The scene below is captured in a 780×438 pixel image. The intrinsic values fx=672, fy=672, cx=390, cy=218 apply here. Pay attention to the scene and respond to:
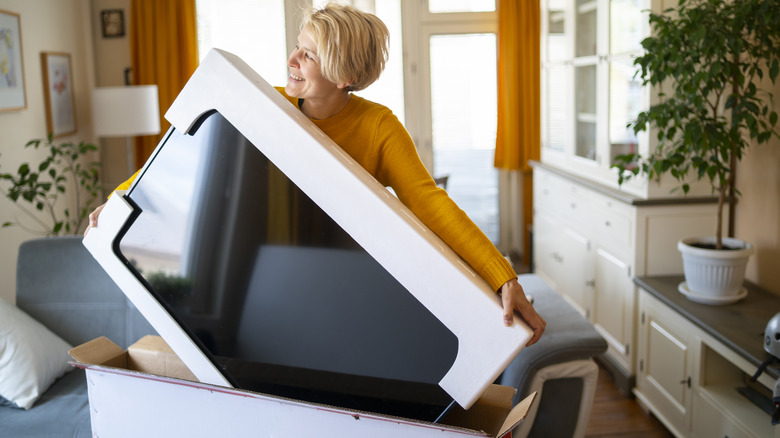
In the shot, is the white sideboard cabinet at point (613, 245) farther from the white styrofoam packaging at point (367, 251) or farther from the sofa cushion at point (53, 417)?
the sofa cushion at point (53, 417)

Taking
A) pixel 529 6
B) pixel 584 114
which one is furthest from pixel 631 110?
pixel 529 6

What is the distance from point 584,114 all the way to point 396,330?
2920 millimetres

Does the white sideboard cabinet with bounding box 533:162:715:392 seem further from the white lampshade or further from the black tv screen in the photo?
the white lampshade

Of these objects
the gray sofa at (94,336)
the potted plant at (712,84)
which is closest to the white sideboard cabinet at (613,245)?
the potted plant at (712,84)

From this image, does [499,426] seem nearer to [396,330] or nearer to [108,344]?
[396,330]

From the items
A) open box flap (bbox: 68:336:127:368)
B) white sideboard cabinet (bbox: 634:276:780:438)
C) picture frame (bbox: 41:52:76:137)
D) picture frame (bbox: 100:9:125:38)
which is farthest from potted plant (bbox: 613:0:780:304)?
picture frame (bbox: 100:9:125:38)

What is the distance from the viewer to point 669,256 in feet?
9.29

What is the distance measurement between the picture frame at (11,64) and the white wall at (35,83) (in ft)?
0.16

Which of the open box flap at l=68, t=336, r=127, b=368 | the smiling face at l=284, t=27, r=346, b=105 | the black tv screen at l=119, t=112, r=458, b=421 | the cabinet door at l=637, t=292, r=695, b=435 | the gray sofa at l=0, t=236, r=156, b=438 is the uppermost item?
the smiling face at l=284, t=27, r=346, b=105

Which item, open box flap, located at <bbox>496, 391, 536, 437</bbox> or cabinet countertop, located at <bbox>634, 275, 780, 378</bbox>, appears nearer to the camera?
open box flap, located at <bbox>496, 391, 536, 437</bbox>

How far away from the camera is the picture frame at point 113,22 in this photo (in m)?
4.79

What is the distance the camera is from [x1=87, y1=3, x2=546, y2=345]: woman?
929 millimetres

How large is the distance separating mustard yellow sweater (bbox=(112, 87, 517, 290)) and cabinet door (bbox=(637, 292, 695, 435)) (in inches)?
68.8

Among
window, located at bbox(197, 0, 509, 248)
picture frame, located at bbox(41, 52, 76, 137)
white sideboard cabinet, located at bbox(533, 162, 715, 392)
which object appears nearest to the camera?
white sideboard cabinet, located at bbox(533, 162, 715, 392)
